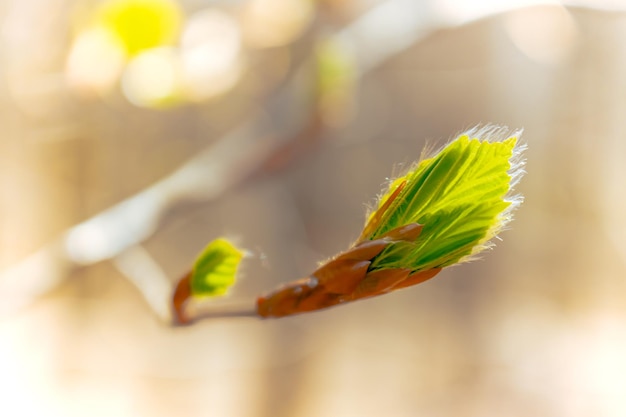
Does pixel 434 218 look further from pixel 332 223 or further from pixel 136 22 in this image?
pixel 332 223

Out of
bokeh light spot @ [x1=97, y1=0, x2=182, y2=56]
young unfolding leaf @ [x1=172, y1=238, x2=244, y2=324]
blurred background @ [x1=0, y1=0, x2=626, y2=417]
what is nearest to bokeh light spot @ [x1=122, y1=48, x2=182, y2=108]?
bokeh light spot @ [x1=97, y1=0, x2=182, y2=56]

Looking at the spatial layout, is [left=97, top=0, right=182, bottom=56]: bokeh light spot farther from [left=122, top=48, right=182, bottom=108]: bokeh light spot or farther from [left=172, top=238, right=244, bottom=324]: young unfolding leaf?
[left=172, top=238, right=244, bottom=324]: young unfolding leaf

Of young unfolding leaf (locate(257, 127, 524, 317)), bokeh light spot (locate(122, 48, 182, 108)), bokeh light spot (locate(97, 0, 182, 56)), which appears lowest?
young unfolding leaf (locate(257, 127, 524, 317))

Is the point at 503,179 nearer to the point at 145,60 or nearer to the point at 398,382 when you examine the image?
the point at 145,60

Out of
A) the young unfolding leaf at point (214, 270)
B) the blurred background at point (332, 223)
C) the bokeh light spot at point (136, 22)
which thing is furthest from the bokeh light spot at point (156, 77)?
the young unfolding leaf at point (214, 270)

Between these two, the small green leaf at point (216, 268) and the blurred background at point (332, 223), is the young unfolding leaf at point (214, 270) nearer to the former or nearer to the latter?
the small green leaf at point (216, 268)

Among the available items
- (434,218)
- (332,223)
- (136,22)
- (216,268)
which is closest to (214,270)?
(216,268)

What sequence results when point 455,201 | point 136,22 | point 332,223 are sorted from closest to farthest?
1. point 455,201
2. point 136,22
3. point 332,223
